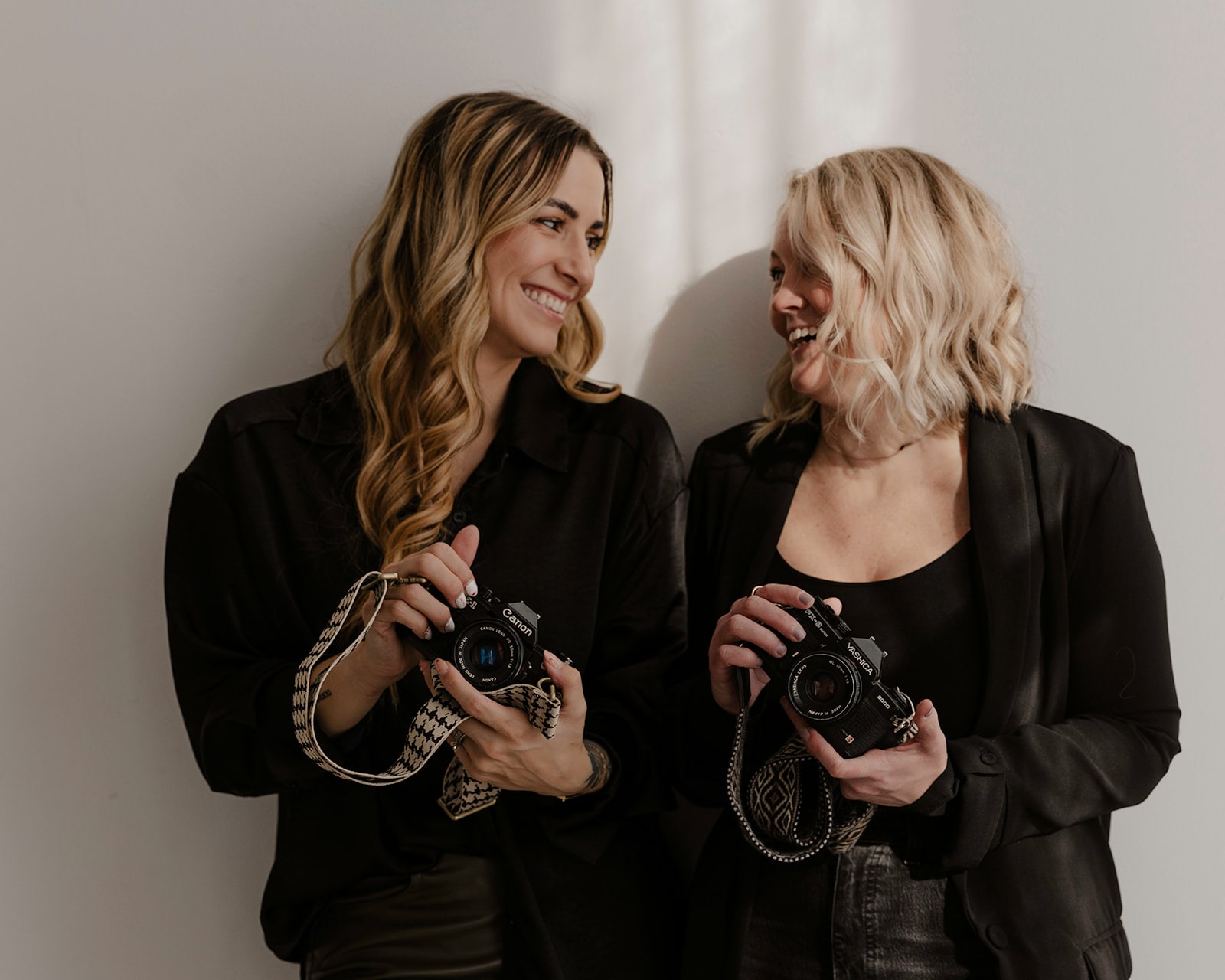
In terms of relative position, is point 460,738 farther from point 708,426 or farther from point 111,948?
point 111,948

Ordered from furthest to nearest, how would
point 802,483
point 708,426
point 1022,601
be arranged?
point 708,426 < point 802,483 < point 1022,601

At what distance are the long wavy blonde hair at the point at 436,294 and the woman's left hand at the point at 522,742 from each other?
12.0 inches

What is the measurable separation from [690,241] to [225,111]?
0.89 m

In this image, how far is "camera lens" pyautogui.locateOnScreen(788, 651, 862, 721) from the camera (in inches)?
51.9

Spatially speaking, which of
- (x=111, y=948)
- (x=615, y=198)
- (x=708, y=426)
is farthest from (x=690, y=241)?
(x=111, y=948)

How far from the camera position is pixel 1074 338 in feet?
6.10

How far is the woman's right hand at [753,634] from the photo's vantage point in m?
1.37

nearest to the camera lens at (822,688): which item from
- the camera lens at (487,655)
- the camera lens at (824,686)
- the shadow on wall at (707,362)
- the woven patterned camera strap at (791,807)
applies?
the camera lens at (824,686)

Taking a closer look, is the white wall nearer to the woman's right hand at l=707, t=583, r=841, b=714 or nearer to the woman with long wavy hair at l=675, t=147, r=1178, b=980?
the woman with long wavy hair at l=675, t=147, r=1178, b=980

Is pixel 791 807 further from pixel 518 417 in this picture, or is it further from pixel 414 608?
pixel 518 417

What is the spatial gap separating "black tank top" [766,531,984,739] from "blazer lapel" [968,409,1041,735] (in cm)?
3

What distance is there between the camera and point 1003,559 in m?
1.50

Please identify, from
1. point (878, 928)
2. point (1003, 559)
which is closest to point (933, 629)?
point (1003, 559)

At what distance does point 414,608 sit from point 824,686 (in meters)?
0.54
